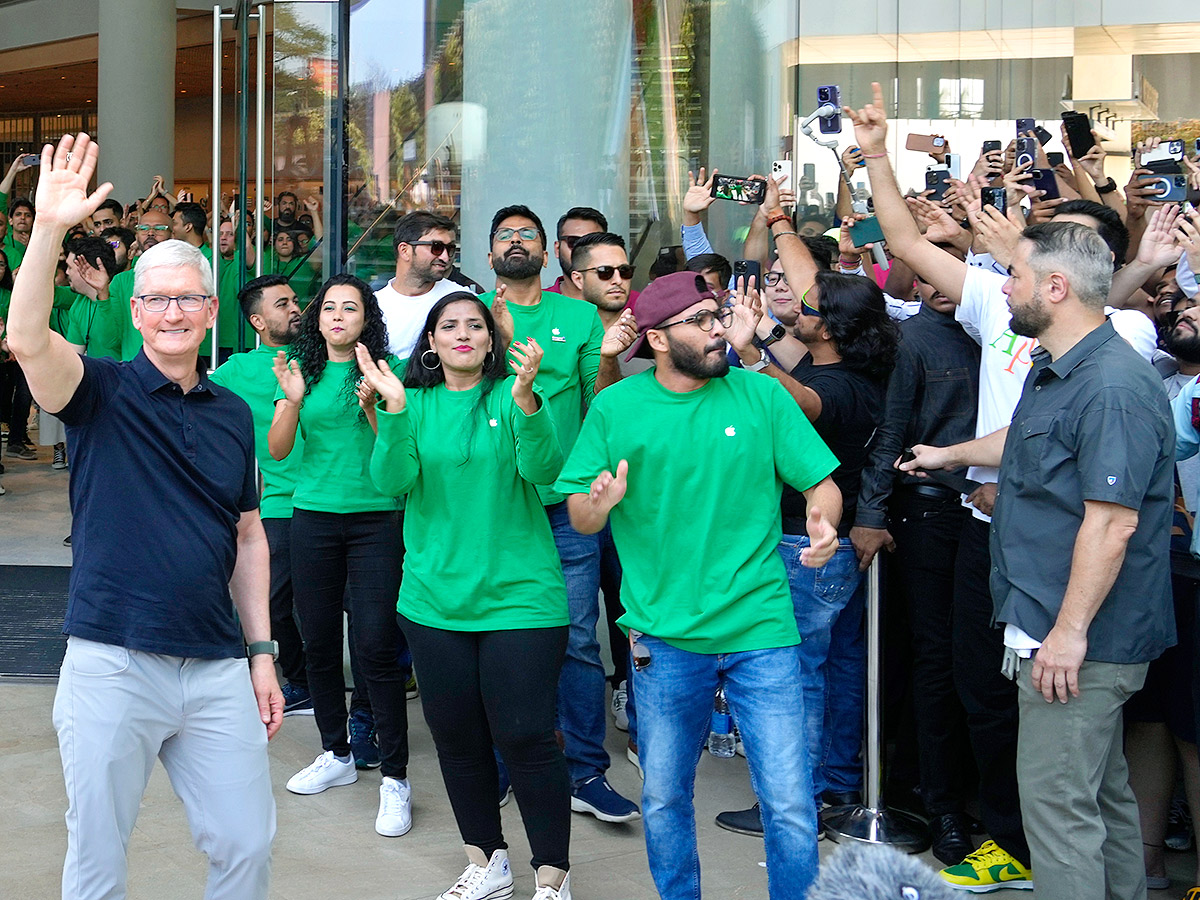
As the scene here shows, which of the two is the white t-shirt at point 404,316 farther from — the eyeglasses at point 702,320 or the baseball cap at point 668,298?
the eyeglasses at point 702,320

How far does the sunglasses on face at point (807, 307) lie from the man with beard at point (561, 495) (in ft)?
2.11

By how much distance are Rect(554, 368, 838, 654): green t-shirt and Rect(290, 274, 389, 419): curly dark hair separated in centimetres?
157

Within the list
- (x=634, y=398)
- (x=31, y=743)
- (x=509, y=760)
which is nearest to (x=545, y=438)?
(x=634, y=398)

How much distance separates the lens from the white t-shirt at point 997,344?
4.02m

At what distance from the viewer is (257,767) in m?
3.08

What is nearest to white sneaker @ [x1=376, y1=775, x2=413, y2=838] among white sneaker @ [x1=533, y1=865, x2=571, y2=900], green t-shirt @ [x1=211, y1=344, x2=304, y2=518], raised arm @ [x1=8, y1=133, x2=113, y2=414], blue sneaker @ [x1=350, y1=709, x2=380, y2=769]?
blue sneaker @ [x1=350, y1=709, x2=380, y2=769]

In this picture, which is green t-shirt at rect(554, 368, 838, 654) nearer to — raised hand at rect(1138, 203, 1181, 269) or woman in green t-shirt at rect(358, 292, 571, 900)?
woman in green t-shirt at rect(358, 292, 571, 900)

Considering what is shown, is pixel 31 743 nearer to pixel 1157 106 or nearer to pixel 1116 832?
pixel 1116 832

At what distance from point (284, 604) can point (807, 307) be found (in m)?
2.63

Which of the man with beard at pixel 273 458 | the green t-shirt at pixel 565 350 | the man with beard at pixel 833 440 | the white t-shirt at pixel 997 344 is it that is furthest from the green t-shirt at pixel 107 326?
the white t-shirt at pixel 997 344

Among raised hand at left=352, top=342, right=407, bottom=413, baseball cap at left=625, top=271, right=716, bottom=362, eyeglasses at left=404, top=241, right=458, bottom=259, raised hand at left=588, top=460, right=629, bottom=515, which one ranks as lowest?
raised hand at left=588, top=460, right=629, bottom=515

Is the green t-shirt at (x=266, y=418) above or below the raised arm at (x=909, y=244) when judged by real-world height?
below

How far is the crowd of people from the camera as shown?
9.85ft

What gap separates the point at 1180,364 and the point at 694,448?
5.70ft
